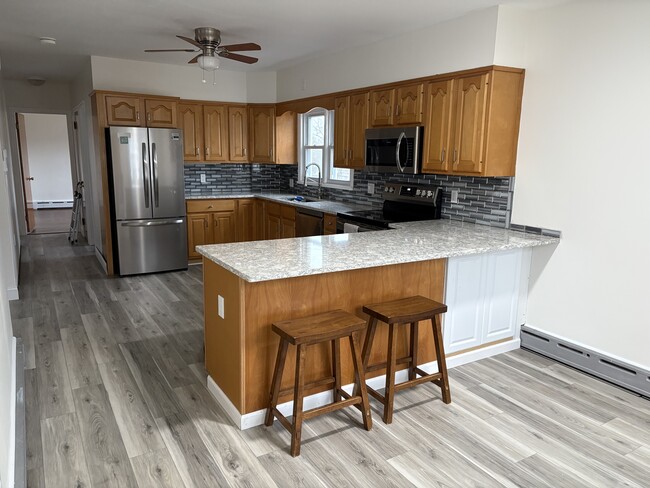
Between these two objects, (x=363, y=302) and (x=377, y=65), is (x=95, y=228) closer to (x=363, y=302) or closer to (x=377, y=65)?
(x=377, y=65)

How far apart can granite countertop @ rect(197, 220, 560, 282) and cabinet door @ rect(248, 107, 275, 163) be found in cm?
315

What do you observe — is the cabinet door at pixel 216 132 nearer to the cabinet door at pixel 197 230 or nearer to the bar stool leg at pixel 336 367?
the cabinet door at pixel 197 230

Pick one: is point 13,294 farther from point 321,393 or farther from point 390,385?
point 390,385

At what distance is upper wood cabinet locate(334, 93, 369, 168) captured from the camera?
457 cm

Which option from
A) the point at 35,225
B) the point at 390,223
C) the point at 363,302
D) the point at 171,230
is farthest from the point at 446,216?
the point at 35,225

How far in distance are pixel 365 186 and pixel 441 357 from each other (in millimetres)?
2726

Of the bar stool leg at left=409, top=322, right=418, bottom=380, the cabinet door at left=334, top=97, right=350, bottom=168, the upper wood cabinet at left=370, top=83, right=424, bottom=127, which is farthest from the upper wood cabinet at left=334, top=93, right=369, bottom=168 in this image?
the bar stool leg at left=409, top=322, right=418, bottom=380

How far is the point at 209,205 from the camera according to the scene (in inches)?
235

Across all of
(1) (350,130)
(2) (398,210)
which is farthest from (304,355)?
(1) (350,130)

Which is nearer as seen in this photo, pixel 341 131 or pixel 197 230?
pixel 341 131

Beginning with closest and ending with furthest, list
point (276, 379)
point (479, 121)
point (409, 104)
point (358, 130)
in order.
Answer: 1. point (276, 379)
2. point (479, 121)
3. point (409, 104)
4. point (358, 130)

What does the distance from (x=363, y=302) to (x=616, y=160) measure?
6.08 feet

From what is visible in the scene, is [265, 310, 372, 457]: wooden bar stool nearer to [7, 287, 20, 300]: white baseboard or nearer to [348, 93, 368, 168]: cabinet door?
[348, 93, 368, 168]: cabinet door

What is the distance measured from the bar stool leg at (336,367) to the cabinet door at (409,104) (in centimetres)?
216
